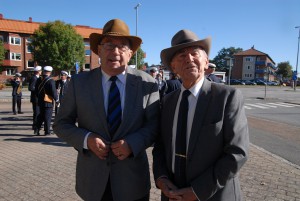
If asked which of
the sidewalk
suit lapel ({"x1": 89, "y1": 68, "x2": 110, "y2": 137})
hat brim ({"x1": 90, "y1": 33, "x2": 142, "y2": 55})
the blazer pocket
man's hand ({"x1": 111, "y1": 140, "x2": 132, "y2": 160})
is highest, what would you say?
hat brim ({"x1": 90, "y1": 33, "x2": 142, "y2": 55})

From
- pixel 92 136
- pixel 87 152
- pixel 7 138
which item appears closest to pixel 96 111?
pixel 92 136

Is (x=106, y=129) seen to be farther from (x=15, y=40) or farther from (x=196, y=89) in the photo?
(x=15, y=40)

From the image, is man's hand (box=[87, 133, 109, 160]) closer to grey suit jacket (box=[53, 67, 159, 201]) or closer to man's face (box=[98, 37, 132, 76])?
grey suit jacket (box=[53, 67, 159, 201])

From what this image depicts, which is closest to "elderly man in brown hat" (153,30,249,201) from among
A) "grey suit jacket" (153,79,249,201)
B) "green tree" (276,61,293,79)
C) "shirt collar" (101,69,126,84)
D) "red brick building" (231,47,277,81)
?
"grey suit jacket" (153,79,249,201)

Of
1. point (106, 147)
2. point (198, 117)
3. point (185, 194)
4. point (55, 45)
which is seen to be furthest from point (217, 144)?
point (55, 45)

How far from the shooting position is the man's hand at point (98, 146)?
2.06 m

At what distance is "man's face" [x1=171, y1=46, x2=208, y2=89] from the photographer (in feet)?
6.75

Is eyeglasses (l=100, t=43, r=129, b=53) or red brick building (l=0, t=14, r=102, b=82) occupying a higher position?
red brick building (l=0, t=14, r=102, b=82)

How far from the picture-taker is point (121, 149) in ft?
6.72

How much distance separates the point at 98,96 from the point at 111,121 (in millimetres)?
230

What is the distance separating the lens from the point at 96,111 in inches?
86.2

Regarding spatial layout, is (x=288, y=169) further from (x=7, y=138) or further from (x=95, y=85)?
(x=7, y=138)

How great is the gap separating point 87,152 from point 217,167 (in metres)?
1.04

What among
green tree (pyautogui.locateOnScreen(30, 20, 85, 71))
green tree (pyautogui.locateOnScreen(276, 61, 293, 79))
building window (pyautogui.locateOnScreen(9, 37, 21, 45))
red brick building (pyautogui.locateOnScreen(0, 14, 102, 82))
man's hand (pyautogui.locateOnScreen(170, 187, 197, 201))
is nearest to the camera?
man's hand (pyautogui.locateOnScreen(170, 187, 197, 201))
